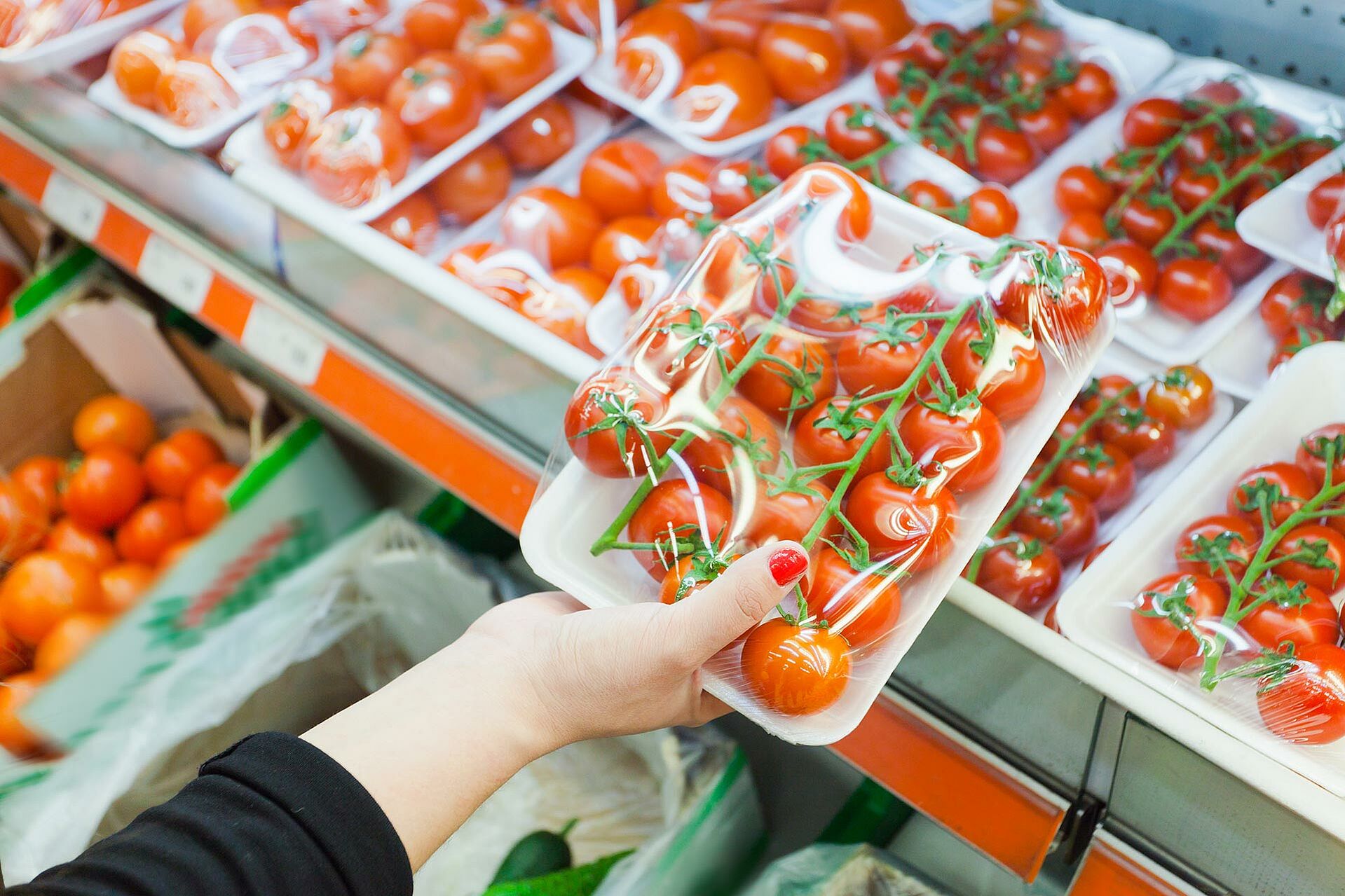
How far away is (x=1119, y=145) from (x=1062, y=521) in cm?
62

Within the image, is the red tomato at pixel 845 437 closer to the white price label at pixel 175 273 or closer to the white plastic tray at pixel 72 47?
the white price label at pixel 175 273

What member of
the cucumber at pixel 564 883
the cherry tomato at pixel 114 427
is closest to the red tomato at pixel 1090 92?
the cucumber at pixel 564 883

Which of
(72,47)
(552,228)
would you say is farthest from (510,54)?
(72,47)

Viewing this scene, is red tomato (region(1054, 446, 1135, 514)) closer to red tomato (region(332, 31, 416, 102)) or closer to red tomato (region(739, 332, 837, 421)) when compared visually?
red tomato (region(739, 332, 837, 421))

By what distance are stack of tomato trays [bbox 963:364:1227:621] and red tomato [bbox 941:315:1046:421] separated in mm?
198

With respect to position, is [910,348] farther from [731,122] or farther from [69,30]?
[69,30]

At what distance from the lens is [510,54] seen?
5.19 ft

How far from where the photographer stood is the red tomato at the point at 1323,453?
3.28ft

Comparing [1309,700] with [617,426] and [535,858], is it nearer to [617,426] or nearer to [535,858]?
[617,426]

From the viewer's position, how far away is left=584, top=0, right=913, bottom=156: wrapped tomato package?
154 cm

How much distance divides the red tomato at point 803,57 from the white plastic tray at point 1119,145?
324 mm

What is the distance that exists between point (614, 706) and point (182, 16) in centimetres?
141

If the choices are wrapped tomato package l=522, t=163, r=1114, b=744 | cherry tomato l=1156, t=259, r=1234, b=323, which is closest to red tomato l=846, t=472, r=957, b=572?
wrapped tomato package l=522, t=163, r=1114, b=744

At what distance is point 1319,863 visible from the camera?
33.4 inches
